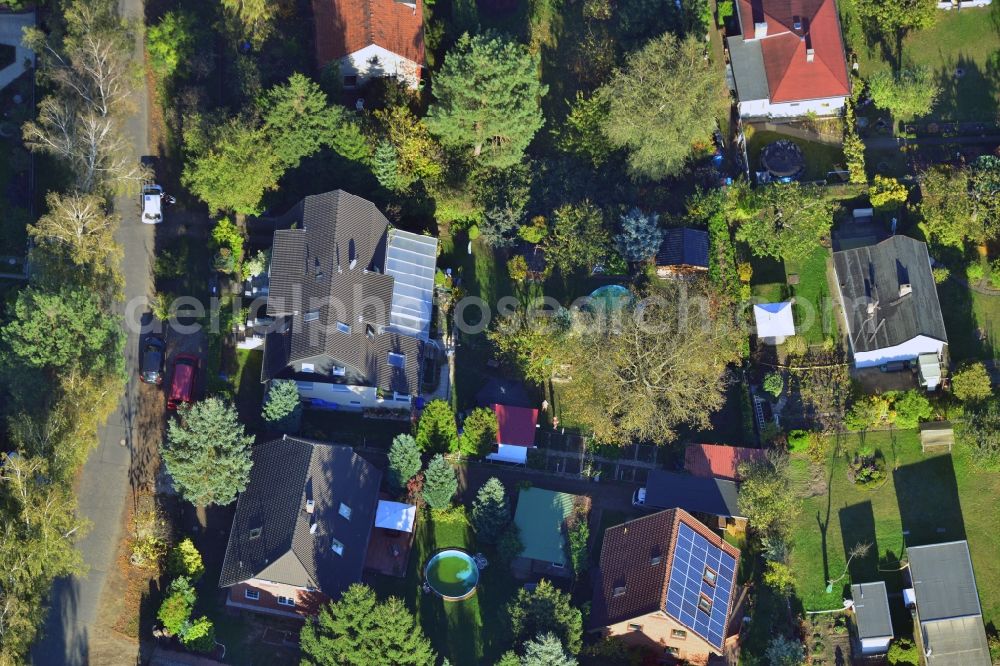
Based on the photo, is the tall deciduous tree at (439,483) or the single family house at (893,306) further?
the single family house at (893,306)

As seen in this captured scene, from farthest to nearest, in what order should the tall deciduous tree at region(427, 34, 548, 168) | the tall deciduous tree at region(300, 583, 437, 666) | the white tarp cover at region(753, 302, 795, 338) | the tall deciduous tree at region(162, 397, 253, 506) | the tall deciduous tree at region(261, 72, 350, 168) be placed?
the white tarp cover at region(753, 302, 795, 338) → the tall deciduous tree at region(427, 34, 548, 168) → the tall deciduous tree at region(261, 72, 350, 168) → the tall deciduous tree at region(162, 397, 253, 506) → the tall deciduous tree at region(300, 583, 437, 666)

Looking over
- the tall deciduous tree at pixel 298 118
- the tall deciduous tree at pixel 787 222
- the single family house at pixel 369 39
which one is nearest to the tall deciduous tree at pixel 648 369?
the tall deciduous tree at pixel 787 222

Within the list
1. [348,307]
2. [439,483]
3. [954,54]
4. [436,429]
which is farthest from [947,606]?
[348,307]

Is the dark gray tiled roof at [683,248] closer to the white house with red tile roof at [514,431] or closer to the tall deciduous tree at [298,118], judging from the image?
the white house with red tile roof at [514,431]

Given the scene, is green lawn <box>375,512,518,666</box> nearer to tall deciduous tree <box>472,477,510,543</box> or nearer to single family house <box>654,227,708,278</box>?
tall deciduous tree <box>472,477,510,543</box>

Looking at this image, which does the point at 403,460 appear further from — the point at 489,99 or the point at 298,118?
the point at 489,99

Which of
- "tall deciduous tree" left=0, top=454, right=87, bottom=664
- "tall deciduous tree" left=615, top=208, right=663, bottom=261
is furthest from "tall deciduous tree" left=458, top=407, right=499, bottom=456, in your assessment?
"tall deciduous tree" left=0, top=454, right=87, bottom=664

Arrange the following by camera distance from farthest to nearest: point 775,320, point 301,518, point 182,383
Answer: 1. point 775,320
2. point 182,383
3. point 301,518
